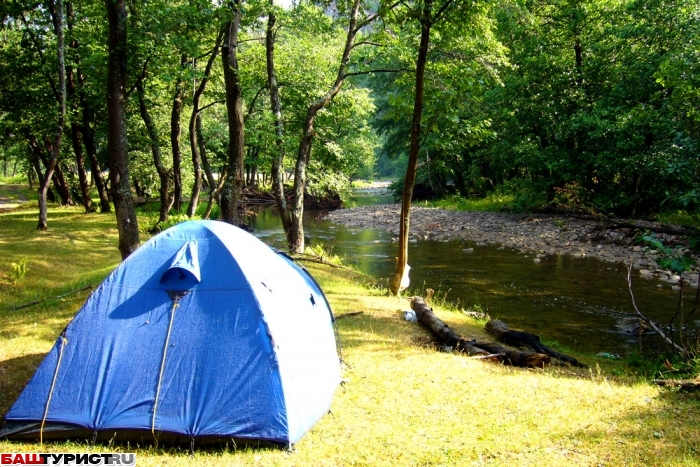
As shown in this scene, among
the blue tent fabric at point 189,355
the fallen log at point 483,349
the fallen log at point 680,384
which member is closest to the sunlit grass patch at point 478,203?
the fallen log at point 483,349

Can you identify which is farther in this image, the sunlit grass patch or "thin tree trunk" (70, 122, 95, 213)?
the sunlit grass patch

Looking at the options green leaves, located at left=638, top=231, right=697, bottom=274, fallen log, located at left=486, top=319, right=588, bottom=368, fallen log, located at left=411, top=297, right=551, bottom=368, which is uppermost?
green leaves, located at left=638, top=231, right=697, bottom=274

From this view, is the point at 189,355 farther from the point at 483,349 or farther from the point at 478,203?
the point at 478,203

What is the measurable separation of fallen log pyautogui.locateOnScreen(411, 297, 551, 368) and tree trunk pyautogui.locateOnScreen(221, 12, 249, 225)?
5.27m

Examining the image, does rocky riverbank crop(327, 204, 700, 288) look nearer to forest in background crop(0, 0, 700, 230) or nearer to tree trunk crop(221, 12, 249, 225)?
forest in background crop(0, 0, 700, 230)

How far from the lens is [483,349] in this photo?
24.8 feet

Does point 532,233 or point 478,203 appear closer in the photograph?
point 532,233

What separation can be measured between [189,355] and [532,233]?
1870cm

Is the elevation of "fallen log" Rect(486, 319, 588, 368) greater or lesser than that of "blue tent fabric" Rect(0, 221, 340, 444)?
lesser

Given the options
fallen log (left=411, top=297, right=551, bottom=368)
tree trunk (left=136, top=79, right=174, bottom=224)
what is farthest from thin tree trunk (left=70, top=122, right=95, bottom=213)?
fallen log (left=411, top=297, right=551, bottom=368)

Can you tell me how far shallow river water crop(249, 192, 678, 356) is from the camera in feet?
32.4

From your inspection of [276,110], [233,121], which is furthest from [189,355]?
[276,110]

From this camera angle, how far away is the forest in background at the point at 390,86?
9.55 meters

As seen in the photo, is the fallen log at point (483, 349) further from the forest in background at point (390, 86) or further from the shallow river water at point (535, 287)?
the forest in background at point (390, 86)
